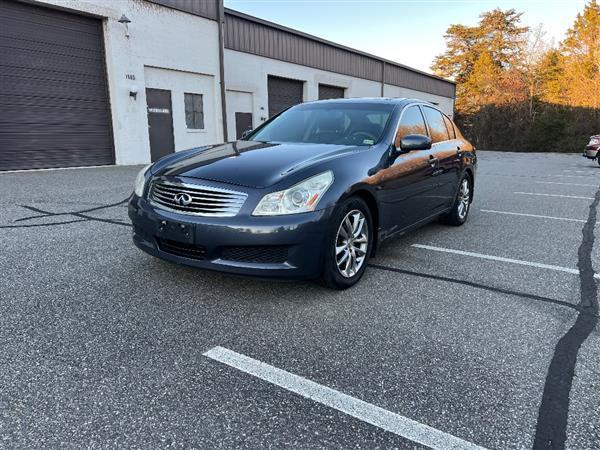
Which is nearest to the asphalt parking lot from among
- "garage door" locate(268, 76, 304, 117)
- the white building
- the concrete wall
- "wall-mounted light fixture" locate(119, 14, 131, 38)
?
the white building

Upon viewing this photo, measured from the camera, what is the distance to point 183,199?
10.3ft

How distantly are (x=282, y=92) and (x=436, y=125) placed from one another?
15.6 m

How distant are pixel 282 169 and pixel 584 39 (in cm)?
4187

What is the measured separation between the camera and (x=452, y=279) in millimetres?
3766

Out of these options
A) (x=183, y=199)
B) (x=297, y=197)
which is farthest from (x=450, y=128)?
(x=183, y=199)

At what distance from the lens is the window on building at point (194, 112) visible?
607 inches

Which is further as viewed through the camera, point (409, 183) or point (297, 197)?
point (409, 183)

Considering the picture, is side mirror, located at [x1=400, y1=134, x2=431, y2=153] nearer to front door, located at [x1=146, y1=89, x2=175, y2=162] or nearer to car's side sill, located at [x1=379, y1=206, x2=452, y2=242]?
car's side sill, located at [x1=379, y1=206, x2=452, y2=242]

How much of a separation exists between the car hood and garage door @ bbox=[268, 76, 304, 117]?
15.6m

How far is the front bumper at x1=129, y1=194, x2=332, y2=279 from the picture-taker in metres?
2.92

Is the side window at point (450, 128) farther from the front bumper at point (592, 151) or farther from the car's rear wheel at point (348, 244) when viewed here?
the front bumper at point (592, 151)

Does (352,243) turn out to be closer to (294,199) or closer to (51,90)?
(294,199)

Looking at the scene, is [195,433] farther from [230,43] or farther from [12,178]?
[230,43]

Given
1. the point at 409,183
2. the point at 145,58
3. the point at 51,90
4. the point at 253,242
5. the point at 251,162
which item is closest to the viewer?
the point at 253,242
